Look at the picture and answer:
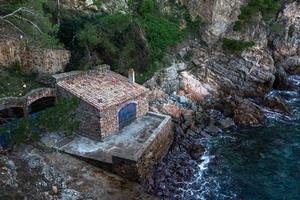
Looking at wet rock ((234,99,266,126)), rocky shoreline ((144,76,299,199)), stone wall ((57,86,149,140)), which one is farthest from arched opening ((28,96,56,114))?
wet rock ((234,99,266,126))

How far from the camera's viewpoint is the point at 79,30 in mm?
31047

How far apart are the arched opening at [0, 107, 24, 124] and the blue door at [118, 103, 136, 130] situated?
6.27 meters

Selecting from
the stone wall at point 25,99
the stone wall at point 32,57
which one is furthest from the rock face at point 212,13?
the stone wall at point 25,99

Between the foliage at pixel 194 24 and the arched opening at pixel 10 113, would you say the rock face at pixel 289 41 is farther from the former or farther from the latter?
the arched opening at pixel 10 113

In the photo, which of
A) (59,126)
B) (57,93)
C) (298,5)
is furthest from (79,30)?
(298,5)

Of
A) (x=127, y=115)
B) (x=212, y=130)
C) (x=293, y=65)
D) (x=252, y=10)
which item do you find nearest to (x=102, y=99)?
(x=127, y=115)

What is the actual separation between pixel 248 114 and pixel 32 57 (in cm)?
1773

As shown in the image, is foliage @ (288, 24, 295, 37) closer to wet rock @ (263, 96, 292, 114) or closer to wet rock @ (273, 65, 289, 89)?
wet rock @ (273, 65, 289, 89)

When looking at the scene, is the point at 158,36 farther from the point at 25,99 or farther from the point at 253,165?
the point at 25,99

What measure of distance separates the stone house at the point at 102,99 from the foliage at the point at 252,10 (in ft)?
63.1

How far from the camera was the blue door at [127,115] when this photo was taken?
27362mm

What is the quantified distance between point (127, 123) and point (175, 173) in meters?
4.79

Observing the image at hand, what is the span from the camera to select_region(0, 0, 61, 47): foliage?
25.8 meters

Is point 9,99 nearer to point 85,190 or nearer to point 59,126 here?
point 59,126
